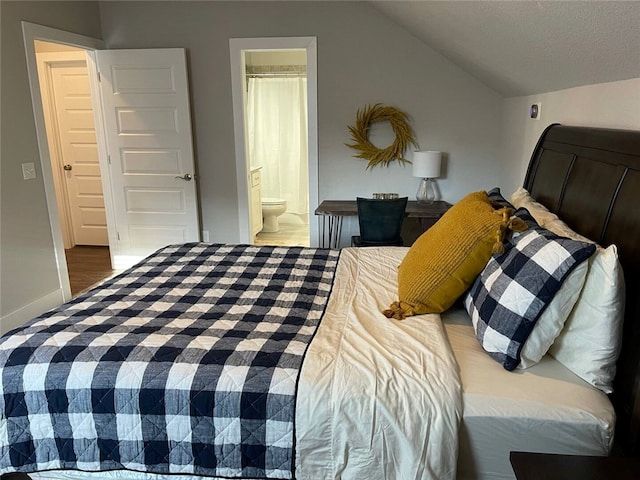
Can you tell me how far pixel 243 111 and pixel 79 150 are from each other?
7.35 feet

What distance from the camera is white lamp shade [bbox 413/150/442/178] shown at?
394cm

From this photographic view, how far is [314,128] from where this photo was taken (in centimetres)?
420

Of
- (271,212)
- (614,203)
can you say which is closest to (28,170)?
(271,212)

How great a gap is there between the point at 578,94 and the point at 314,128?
94.5 inches

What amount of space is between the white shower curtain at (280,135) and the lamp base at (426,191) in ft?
8.15

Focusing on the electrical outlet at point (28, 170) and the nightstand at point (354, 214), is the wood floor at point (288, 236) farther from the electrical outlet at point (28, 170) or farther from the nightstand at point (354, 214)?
the electrical outlet at point (28, 170)

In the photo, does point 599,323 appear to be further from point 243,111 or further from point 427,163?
point 243,111

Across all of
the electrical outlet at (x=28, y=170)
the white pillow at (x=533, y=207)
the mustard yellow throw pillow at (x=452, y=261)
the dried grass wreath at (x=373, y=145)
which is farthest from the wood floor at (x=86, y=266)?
the white pillow at (x=533, y=207)

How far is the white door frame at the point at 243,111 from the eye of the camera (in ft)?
13.2

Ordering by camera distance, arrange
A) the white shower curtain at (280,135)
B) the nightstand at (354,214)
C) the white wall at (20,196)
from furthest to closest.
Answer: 1. the white shower curtain at (280,135)
2. the nightstand at (354,214)
3. the white wall at (20,196)

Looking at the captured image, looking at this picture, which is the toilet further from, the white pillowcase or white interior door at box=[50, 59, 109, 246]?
the white pillowcase

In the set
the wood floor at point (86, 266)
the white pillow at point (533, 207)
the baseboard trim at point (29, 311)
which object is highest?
the white pillow at point (533, 207)

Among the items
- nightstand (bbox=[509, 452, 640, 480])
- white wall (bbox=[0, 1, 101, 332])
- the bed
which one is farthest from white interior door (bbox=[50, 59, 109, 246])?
nightstand (bbox=[509, 452, 640, 480])

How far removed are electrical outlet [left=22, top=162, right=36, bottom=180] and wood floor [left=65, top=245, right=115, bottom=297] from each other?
1112 mm
